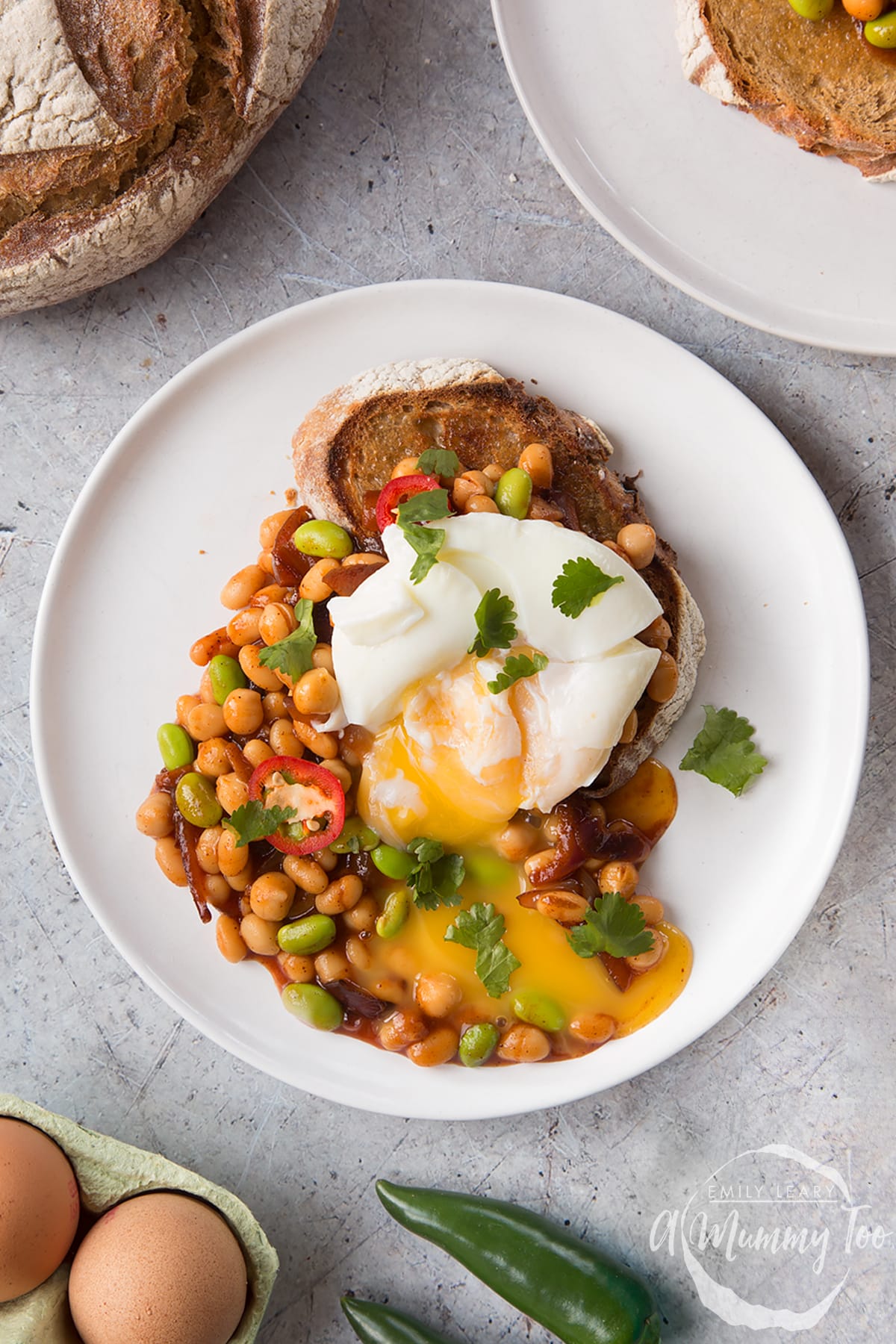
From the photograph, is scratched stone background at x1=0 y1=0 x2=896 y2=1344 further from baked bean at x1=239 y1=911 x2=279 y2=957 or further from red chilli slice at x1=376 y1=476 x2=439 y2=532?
red chilli slice at x1=376 y1=476 x2=439 y2=532

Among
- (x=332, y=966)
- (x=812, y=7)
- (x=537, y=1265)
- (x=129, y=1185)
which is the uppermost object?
(x=812, y=7)

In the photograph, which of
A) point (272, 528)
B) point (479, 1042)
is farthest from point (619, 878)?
point (272, 528)

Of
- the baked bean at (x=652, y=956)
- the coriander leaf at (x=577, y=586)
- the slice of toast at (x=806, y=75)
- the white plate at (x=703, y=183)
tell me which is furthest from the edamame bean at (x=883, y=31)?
the baked bean at (x=652, y=956)

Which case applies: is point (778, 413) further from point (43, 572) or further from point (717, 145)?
point (43, 572)

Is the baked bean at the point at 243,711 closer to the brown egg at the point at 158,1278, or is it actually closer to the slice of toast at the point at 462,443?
the slice of toast at the point at 462,443

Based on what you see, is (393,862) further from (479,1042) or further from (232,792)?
(479,1042)

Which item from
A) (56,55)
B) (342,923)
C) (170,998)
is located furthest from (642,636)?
(56,55)
